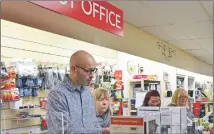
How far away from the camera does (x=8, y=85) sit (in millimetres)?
3584

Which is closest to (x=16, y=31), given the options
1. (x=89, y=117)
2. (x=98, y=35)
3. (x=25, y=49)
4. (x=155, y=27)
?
(x=25, y=49)

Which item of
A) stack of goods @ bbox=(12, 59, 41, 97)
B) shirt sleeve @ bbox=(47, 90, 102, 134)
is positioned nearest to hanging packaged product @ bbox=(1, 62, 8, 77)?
stack of goods @ bbox=(12, 59, 41, 97)

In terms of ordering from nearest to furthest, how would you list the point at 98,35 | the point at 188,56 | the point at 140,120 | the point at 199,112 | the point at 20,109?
the point at 140,120
the point at 98,35
the point at 20,109
the point at 199,112
the point at 188,56

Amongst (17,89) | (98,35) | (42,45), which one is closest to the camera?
(98,35)

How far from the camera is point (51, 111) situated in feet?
7.06

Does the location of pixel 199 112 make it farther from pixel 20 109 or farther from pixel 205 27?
pixel 20 109

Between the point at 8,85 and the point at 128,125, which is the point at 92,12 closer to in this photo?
the point at 8,85

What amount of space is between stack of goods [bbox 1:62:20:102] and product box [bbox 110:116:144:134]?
2.35m

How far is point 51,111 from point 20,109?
2.02 metres

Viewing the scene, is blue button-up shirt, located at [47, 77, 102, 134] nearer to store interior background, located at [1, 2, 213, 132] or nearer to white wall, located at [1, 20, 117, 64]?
store interior background, located at [1, 2, 213, 132]

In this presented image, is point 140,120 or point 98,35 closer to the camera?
point 140,120

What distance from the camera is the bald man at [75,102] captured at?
211cm

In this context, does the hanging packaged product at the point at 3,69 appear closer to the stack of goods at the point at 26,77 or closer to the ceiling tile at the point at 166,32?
the stack of goods at the point at 26,77

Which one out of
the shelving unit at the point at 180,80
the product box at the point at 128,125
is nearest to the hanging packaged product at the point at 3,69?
the product box at the point at 128,125
